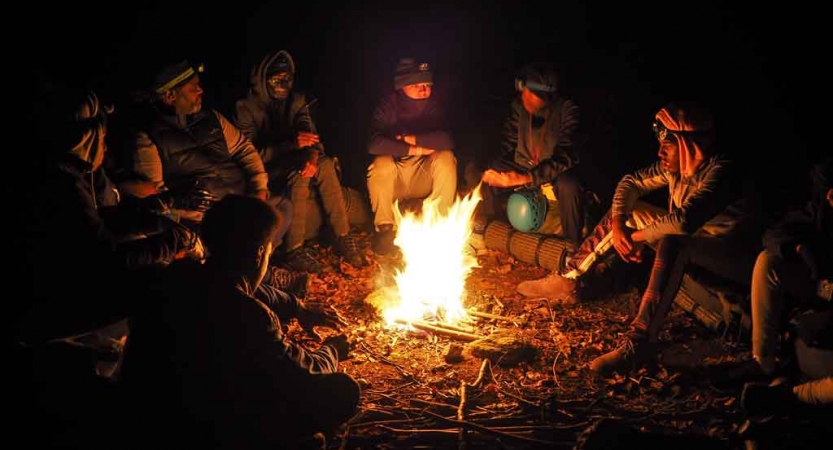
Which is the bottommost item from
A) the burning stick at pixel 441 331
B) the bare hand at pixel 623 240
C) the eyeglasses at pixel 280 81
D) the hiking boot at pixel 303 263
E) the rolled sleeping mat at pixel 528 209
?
the hiking boot at pixel 303 263

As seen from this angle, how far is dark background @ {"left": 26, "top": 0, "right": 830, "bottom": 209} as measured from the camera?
10.0 metres

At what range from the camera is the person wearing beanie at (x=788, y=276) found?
178 inches

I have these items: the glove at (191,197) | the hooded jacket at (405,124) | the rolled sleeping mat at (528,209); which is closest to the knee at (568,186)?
the rolled sleeping mat at (528,209)

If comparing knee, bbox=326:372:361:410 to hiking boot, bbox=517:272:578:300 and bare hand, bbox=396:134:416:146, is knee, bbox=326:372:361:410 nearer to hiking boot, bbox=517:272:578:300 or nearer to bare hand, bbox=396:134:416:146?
hiking boot, bbox=517:272:578:300

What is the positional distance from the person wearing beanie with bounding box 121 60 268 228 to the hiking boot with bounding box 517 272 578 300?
322 centimetres

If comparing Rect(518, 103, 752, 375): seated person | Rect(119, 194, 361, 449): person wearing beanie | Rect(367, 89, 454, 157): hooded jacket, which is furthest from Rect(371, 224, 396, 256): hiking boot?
Result: Rect(119, 194, 361, 449): person wearing beanie

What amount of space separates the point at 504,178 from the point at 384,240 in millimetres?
1712

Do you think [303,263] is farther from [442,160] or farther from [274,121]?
[442,160]

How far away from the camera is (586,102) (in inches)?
418

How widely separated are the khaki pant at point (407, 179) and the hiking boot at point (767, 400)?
15.5 ft

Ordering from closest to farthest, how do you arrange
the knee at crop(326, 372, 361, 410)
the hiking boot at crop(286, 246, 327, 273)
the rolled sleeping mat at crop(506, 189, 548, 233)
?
1. the knee at crop(326, 372, 361, 410)
2. the hiking boot at crop(286, 246, 327, 273)
3. the rolled sleeping mat at crop(506, 189, 548, 233)

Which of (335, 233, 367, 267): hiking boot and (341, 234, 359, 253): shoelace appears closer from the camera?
(335, 233, 367, 267): hiking boot

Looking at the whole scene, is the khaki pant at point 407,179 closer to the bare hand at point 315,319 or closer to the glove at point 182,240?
the bare hand at point 315,319

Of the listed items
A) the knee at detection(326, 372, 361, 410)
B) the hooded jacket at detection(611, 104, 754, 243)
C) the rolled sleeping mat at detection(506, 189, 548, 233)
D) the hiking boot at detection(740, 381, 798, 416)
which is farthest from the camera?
the rolled sleeping mat at detection(506, 189, 548, 233)
